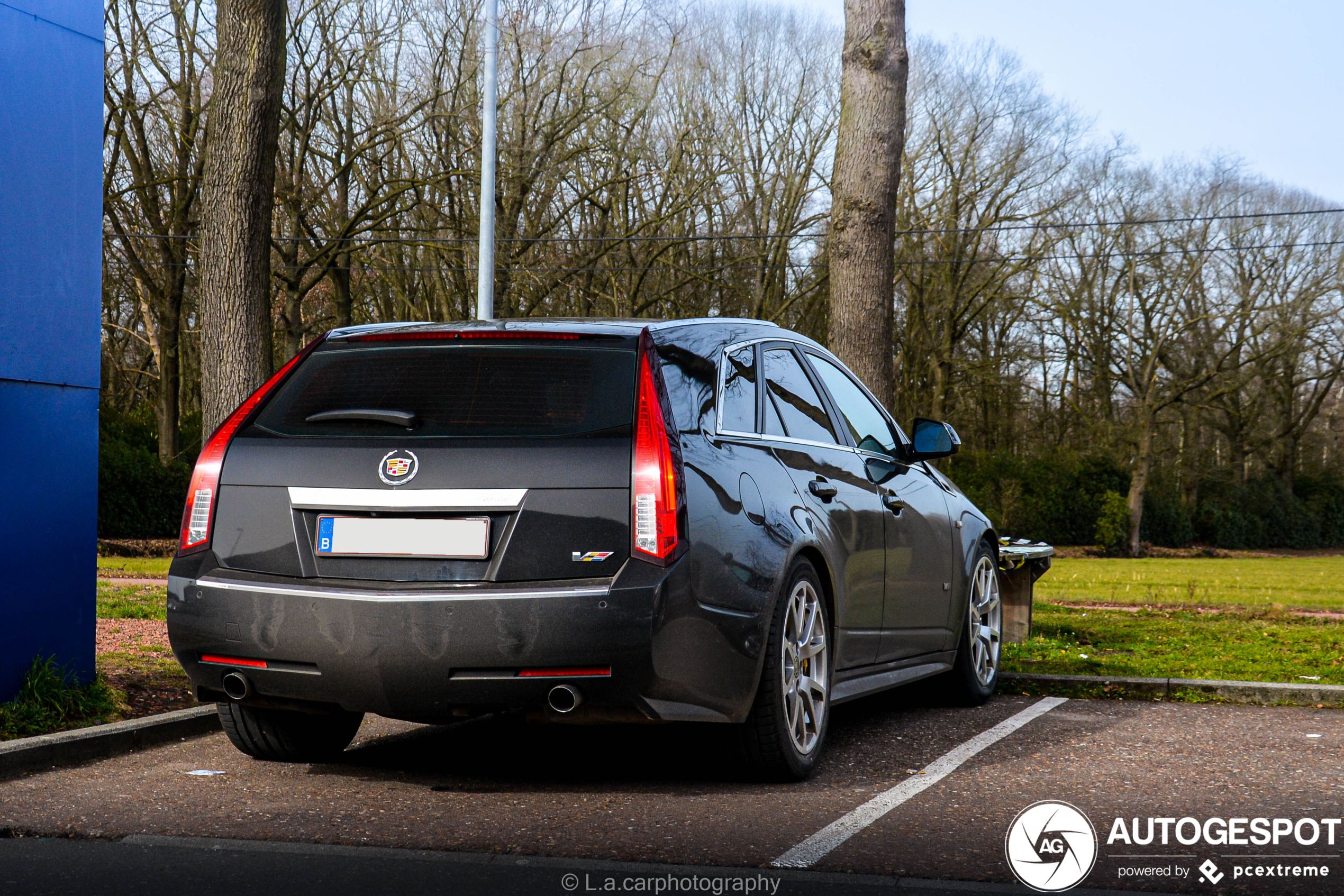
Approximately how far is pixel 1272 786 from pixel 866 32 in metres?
7.41

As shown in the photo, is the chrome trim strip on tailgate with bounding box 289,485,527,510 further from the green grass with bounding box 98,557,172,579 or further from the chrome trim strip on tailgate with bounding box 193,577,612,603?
the green grass with bounding box 98,557,172,579

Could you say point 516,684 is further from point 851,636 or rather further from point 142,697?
point 142,697

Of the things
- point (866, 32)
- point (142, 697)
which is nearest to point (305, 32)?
point (866, 32)

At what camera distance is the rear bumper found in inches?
172

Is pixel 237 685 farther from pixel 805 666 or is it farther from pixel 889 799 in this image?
pixel 889 799

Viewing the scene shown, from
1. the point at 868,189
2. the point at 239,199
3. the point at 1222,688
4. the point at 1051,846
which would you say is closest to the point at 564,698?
the point at 1051,846

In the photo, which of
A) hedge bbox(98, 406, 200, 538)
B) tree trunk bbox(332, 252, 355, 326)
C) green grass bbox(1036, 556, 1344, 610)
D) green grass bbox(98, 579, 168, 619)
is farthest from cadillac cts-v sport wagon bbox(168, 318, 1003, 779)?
tree trunk bbox(332, 252, 355, 326)

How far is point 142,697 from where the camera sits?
6664mm

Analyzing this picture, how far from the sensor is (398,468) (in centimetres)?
455

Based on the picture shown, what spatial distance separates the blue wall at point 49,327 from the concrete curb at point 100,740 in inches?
21.3

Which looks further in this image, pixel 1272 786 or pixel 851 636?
pixel 851 636

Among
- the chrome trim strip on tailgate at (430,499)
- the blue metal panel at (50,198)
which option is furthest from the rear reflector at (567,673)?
the blue metal panel at (50,198)

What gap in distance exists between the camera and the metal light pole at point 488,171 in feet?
52.4

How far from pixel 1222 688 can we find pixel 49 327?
6.08 metres
